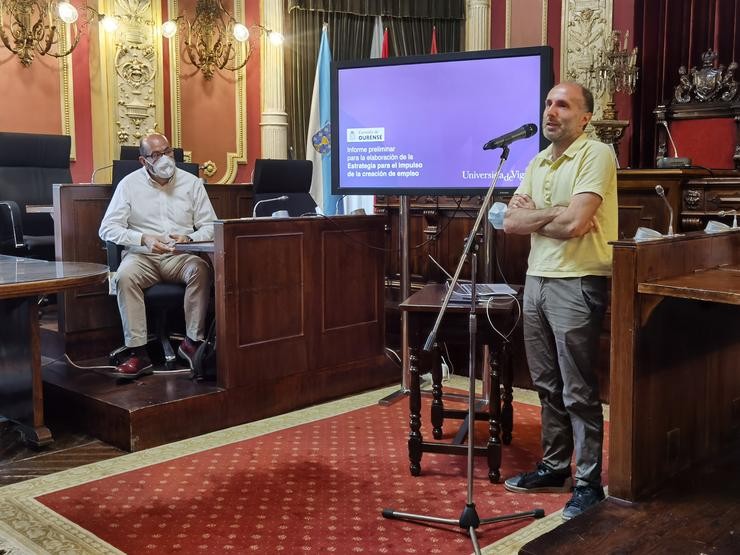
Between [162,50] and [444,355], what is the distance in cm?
416

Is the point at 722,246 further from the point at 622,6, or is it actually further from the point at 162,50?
the point at 162,50

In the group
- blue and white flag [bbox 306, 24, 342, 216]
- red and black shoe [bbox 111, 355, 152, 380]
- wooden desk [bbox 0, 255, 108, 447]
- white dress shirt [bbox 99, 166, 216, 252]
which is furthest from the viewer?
blue and white flag [bbox 306, 24, 342, 216]

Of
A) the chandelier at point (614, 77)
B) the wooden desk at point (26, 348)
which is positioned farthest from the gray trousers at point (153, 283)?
the chandelier at point (614, 77)

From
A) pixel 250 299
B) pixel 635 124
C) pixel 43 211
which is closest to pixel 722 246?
pixel 250 299

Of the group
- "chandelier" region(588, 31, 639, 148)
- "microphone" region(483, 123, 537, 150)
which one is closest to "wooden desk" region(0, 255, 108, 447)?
"microphone" region(483, 123, 537, 150)

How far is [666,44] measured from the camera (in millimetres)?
6867

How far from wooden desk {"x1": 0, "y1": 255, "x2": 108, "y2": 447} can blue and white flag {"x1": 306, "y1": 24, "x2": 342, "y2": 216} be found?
350 cm

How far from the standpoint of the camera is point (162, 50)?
7.13 metres

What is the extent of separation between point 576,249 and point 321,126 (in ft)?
15.4

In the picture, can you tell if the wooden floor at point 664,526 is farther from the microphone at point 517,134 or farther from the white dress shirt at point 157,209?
the white dress shirt at point 157,209

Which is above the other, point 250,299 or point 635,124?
point 635,124

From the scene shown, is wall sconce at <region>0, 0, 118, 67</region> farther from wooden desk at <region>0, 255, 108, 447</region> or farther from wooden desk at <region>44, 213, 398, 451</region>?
wooden desk at <region>0, 255, 108, 447</region>

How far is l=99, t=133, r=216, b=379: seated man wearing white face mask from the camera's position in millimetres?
3799

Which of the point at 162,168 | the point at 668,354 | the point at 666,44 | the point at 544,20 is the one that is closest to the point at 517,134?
the point at 668,354
